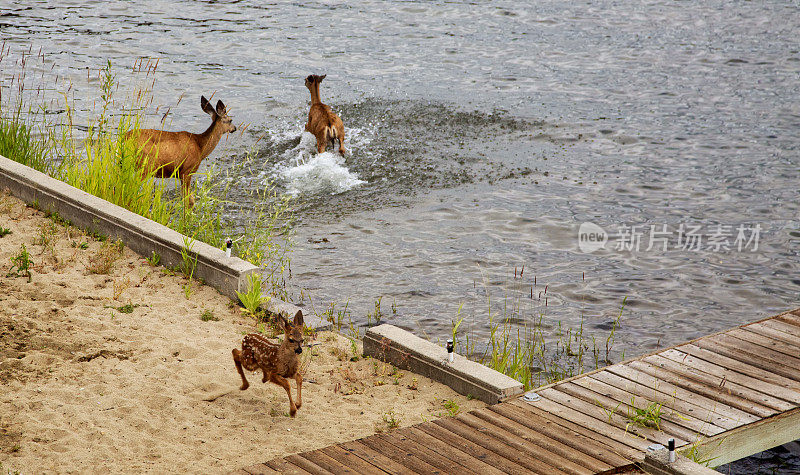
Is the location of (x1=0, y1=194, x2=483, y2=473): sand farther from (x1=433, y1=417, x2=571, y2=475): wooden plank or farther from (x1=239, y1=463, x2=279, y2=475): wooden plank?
(x1=433, y1=417, x2=571, y2=475): wooden plank

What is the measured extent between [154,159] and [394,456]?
624 centimetres

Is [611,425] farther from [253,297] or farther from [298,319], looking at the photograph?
[253,297]

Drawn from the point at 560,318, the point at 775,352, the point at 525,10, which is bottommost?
the point at 560,318

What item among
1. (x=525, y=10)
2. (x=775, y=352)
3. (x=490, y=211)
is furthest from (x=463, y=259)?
(x=525, y=10)

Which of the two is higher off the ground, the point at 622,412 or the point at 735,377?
the point at 735,377

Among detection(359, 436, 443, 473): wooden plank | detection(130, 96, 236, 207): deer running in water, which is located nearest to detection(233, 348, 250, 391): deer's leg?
detection(359, 436, 443, 473): wooden plank

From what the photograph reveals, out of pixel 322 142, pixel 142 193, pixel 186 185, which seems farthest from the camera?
pixel 322 142

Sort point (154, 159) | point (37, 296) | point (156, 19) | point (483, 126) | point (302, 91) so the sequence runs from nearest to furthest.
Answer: point (37, 296) → point (154, 159) → point (483, 126) → point (302, 91) → point (156, 19)

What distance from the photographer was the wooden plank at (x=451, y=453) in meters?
6.31

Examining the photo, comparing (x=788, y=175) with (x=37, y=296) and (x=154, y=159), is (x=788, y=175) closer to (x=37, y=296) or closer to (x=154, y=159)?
(x=154, y=159)

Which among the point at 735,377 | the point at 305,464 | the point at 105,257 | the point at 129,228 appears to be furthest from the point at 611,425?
the point at 129,228

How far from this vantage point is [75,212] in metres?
10.9

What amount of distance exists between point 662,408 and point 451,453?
5.75 ft

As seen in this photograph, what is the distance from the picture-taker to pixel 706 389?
7.47 metres
